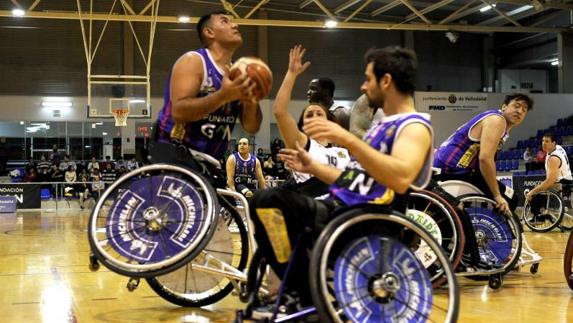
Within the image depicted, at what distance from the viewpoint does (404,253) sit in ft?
8.97

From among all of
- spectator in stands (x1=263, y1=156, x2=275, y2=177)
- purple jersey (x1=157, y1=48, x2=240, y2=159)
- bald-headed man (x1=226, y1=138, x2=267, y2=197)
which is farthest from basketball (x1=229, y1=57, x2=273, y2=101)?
spectator in stands (x1=263, y1=156, x2=275, y2=177)

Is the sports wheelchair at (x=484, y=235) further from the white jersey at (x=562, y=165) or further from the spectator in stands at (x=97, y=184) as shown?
the spectator in stands at (x=97, y=184)

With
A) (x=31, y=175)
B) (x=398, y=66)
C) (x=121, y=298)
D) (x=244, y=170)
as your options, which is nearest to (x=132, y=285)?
(x=121, y=298)

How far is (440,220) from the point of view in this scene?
16.3 ft

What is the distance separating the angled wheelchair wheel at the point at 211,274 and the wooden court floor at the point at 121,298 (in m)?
0.10

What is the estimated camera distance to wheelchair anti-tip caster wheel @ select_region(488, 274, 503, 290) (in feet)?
16.8

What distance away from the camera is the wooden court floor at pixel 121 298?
4043mm

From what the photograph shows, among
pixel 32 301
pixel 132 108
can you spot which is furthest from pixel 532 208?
pixel 132 108

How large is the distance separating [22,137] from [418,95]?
12814 mm

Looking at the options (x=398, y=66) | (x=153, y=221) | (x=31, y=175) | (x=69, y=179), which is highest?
(x=398, y=66)

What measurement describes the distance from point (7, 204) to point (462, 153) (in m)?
14.1

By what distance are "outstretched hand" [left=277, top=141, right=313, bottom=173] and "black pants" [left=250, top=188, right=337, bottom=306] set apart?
390 mm

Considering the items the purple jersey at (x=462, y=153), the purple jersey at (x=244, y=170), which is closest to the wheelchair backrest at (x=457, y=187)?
the purple jersey at (x=462, y=153)

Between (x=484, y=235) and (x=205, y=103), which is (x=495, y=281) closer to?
(x=484, y=235)
